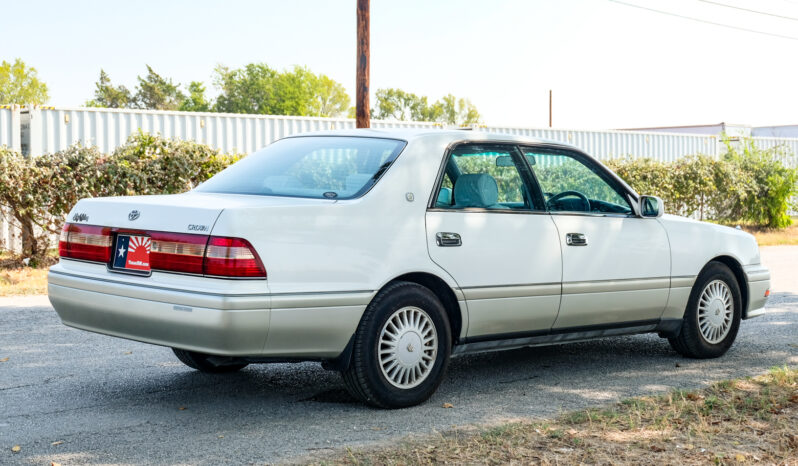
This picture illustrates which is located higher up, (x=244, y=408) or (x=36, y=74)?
(x=36, y=74)

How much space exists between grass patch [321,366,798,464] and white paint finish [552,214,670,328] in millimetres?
825

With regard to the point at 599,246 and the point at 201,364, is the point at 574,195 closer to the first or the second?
the point at 599,246

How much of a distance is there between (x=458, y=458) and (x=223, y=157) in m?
12.0

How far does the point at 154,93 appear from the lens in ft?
365

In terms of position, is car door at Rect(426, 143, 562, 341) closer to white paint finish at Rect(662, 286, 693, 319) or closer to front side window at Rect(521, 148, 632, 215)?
front side window at Rect(521, 148, 632, 215)

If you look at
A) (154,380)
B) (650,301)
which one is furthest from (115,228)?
(650,301)

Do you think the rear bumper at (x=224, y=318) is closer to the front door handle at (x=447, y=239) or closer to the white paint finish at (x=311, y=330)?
the white paint finish at (x=311, y=330)

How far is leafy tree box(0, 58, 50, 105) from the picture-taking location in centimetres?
10612

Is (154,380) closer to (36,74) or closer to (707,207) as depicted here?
(707,207)

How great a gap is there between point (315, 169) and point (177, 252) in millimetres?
1157

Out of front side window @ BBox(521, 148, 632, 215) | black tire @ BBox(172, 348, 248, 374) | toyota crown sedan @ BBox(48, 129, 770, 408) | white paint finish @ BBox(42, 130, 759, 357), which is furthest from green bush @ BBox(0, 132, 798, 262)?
front side window @ BBox(521, 148, 632, 215)

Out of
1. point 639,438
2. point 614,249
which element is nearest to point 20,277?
point 614,249

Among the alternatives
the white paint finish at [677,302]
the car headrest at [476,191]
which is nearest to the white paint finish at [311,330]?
the car headrest at [476,191]

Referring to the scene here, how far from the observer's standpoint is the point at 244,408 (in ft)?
18.3
